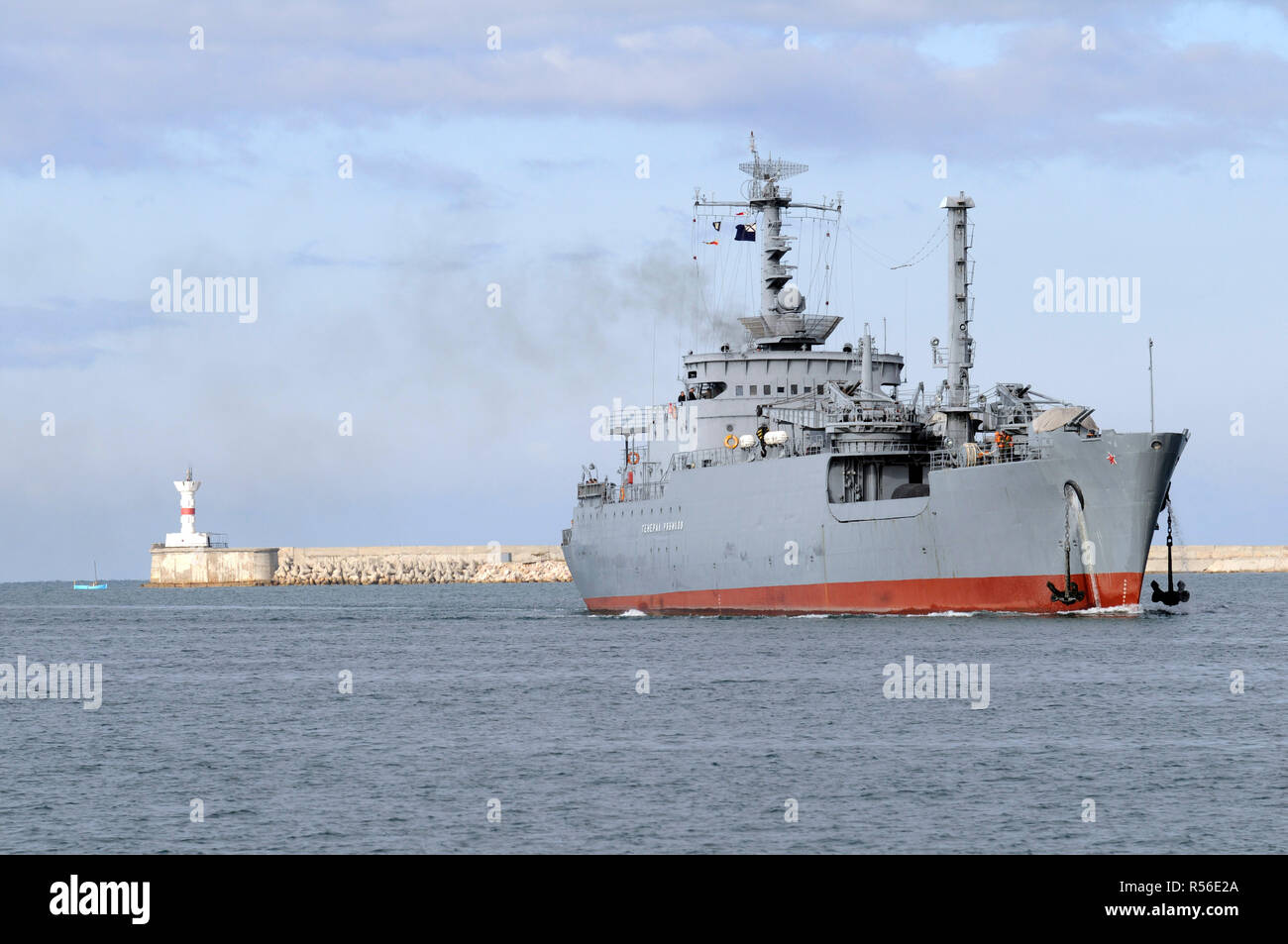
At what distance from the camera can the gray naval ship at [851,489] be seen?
3828cm

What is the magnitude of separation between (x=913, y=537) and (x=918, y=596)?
1918mm

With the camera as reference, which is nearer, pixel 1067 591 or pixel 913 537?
pixel 1067 591

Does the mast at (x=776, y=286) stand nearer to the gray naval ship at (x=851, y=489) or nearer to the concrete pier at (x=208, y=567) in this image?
the gray naval ship at (x=851, y=489)

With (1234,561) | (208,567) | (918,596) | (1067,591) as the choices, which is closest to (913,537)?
(918,596)

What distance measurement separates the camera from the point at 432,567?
465 feet

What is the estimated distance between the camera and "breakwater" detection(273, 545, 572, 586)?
452 feet

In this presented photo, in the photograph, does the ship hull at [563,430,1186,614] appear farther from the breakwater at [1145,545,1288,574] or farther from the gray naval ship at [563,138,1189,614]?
the breakwater at [1145,545,1288,574]

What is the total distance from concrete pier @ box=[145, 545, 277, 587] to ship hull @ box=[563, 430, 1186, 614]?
86394 millimetres

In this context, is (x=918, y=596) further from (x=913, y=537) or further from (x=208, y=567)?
(x=208, y=567)

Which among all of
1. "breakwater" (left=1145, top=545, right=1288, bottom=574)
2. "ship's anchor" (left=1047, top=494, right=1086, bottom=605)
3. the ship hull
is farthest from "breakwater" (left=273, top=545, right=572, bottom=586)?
"ship's anchor" (left=1047, top=494, right=1086, bottom=605)
